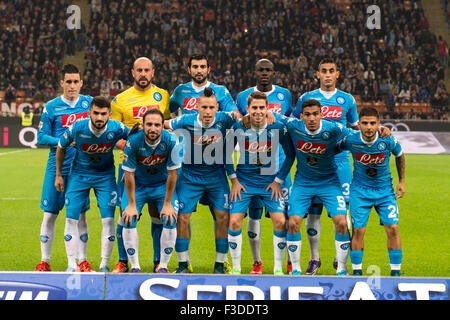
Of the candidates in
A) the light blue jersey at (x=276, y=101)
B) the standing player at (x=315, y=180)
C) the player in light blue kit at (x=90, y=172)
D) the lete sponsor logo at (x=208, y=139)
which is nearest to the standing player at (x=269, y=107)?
the light blue jersey at (x=276, y=101)

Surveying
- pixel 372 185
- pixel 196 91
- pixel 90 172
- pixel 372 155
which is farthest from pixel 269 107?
pixel 90 172

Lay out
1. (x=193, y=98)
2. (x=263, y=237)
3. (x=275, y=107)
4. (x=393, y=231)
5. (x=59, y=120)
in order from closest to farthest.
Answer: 1. (x=393, y=231)
2. (x=59, y=120)
3. (x=193, y=98)
4. (x=275, y=107)
5. (x=263, y=237)

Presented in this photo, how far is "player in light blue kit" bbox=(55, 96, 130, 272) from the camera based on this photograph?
20.4 feet

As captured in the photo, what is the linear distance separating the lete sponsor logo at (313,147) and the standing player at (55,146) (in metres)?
2.34

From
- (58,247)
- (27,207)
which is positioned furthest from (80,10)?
(58,247)

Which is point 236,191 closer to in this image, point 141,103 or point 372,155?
point 372,155

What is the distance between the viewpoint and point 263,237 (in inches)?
364

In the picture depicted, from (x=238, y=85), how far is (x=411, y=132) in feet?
24.2

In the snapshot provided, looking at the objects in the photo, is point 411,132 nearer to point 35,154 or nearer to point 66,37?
point 35,154

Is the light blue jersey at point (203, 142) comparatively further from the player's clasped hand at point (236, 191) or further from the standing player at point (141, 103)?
the standing player at point (141, 103)

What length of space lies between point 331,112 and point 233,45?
810 inches

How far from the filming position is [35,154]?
21.0 metres

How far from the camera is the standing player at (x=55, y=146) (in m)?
6.67
